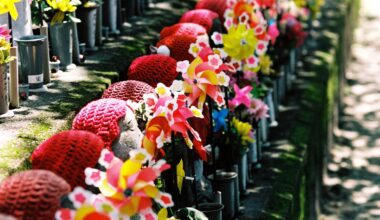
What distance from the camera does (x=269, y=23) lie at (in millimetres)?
8148

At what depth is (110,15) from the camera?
722 centimetres

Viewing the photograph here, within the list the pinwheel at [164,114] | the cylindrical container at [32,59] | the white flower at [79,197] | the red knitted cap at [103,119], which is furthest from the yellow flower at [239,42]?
the white flower at [79,197]

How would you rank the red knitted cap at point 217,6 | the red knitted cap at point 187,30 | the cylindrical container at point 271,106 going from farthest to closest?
the cylindrical container at point 271,106 → the red knitted cap at point 217,6 → the red knitted cap at point 187,30

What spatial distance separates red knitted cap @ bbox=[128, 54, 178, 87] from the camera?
513cm

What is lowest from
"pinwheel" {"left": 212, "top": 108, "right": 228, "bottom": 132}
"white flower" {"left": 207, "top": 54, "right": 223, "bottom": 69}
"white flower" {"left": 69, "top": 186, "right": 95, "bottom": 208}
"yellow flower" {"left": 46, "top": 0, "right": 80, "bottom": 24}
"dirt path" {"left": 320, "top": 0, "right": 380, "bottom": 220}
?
"dirt path" {"left": 320, "top": 0, "right": 380, "bottom": 220}

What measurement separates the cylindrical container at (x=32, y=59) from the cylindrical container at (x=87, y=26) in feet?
3.34

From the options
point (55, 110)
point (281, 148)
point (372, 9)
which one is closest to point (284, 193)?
point (281, 148)

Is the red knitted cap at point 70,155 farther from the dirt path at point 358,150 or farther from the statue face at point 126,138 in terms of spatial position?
the dirt path at point 358,150

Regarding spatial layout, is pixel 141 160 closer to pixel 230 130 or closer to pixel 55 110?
pixel 55 110

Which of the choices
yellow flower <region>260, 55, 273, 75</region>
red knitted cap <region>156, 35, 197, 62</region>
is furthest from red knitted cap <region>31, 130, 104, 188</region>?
yellow flower <region>260, 55, 273, 75</region>

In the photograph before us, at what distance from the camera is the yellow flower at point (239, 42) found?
240 inches

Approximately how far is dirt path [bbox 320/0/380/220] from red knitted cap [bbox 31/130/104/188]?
496cm

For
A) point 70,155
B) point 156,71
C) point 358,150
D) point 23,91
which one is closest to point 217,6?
point 156,71

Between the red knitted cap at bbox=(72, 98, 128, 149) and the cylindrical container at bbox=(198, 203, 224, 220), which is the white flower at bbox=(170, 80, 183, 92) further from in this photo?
the cylindrical container at bbox=(198, 203, 224, 220)
